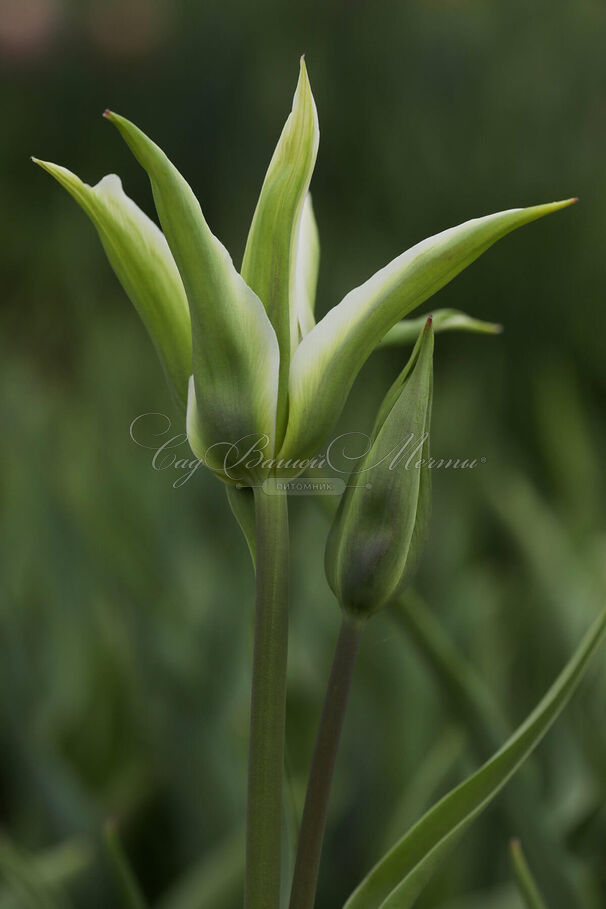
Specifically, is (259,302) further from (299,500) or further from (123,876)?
(299,500)

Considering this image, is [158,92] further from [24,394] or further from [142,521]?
[142,521]

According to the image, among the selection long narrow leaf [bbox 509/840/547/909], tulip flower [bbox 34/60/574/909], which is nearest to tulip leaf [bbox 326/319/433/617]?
tulip flower [bbox 34/60/574/909]

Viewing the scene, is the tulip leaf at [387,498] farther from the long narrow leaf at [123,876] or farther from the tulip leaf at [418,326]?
the long narrow leaf at [123,876]

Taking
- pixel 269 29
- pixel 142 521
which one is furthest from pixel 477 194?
pixel 142 521

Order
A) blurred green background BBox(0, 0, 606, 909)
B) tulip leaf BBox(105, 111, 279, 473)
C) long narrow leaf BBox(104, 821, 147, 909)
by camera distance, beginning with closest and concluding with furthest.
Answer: tulip leaf BBox(105, 111, 279, 473) → long narrow leaf BBox(104, 821, 147, 909) → blurred green background BBox(0, 0, 606, 909)

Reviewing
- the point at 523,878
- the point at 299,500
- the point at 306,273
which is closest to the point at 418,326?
the point at 306,273

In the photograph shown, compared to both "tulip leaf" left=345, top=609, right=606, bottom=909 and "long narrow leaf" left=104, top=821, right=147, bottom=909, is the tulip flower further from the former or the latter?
"long narrow leaf" left=104, top=821, right=147, bottom=909
